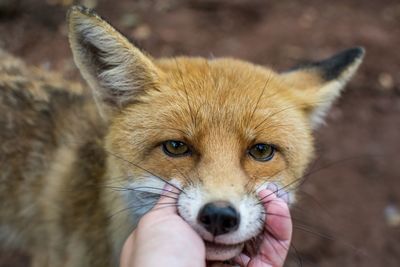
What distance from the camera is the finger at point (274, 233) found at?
8.22 feet

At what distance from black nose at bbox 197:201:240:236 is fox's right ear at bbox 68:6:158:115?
983mm

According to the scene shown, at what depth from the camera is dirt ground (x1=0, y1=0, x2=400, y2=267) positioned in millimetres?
5108

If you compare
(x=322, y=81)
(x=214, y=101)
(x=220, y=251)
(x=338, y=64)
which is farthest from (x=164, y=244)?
(x=338, y=64)

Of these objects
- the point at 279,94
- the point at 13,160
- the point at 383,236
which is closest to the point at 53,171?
the point at 13,160

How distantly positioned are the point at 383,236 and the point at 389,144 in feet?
4.02

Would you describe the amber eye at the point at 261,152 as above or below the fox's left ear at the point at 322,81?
below

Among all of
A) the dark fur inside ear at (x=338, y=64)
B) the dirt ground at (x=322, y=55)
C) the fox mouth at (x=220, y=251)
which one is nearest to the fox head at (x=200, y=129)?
the fox mouth at (x=220, y=251)

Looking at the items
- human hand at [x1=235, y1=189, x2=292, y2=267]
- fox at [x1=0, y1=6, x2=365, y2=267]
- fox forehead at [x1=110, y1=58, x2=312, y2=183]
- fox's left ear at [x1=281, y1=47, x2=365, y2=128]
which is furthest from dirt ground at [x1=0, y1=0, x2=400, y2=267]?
human hand at [x1=235, y1=189, x2=292, y2=267]

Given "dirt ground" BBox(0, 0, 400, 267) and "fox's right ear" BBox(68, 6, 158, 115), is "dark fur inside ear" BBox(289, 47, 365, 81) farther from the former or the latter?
"dirt ground" BBox(0, 0, 400, 267)

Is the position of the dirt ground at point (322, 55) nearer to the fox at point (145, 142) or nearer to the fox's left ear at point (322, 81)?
the fox at point (145, 142)

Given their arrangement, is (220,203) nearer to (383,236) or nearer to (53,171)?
(53,171)

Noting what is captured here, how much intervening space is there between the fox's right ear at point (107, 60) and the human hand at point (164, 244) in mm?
946

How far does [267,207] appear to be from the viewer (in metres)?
2.57

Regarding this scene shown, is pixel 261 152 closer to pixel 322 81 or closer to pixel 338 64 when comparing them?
pixel 322 81
